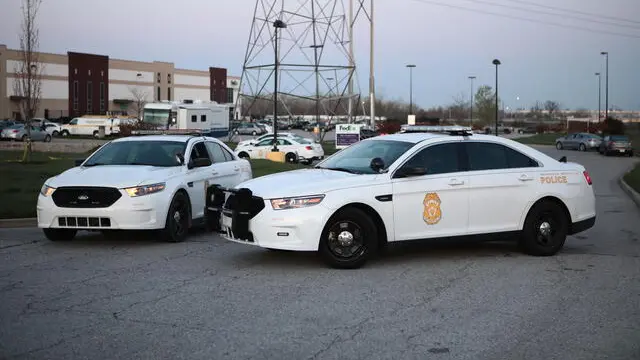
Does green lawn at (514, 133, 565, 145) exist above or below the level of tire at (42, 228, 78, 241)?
above

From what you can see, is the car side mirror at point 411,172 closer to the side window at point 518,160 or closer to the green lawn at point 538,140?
the side window at point 518,160

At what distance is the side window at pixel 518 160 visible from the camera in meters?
10.0

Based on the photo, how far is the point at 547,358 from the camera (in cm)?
560

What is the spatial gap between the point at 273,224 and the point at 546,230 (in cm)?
376

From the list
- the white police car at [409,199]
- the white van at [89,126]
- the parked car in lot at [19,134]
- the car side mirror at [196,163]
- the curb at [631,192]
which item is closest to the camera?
the white police car at [409,199]

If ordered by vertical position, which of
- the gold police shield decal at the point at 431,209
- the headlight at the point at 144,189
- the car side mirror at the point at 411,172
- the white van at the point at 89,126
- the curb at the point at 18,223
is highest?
the white van at the point at 89,126

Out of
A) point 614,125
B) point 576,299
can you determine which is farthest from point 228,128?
point 576,299

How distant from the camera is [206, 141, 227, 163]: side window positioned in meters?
12.9

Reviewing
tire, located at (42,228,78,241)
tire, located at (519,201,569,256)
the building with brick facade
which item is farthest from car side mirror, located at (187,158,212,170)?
the building with brick facade

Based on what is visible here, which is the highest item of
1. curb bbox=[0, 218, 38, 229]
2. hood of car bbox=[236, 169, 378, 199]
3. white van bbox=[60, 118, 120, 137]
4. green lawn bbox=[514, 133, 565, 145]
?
white van bbox=[60, 118, 120, 137]

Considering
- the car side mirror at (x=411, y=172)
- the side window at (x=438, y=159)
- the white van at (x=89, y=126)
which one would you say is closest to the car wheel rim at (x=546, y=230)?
the side window at (x=438, y=159)

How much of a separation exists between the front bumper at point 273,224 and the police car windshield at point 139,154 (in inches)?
124

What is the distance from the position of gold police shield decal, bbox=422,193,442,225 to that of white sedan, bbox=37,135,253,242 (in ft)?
12.4

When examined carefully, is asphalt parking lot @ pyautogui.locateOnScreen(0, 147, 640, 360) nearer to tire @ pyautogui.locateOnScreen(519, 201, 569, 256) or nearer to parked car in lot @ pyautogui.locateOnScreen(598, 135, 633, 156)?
tire @ pyautogui.locateOnScreen(519, 201, 569, 256)
